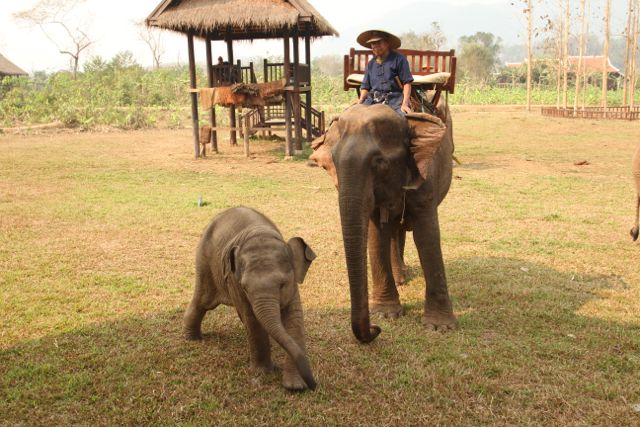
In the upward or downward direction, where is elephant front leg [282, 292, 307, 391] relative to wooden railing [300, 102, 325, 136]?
downward

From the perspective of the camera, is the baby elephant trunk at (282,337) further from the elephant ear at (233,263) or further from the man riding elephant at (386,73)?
the man riding elephant at (386,73)

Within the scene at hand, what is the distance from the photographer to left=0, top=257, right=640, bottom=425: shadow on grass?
4.41 meters

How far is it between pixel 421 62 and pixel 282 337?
4740mm

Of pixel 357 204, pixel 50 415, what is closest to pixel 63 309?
pixel 50 415

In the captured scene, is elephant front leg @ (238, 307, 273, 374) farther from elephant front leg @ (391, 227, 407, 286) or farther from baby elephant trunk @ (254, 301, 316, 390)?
elephant front leg @ (391, 227, 407, 286)

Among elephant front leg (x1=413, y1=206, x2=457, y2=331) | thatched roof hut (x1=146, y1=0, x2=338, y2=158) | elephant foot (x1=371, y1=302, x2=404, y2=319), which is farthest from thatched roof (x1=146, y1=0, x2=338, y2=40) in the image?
elephant front leg (x1=413, y1=206, x2=457, y2=331)

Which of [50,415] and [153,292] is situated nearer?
[50,415]

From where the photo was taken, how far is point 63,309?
21.0ft

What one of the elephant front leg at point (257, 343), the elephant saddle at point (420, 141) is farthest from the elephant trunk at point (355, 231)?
the elephant front leg at point (257, 343)

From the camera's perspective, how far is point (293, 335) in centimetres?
470

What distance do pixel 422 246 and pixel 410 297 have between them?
128 centimetres

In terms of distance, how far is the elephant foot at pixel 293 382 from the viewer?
4.59 meters

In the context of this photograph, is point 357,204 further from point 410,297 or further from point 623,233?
point 623,233

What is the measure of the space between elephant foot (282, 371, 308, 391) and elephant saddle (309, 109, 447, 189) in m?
1.59
